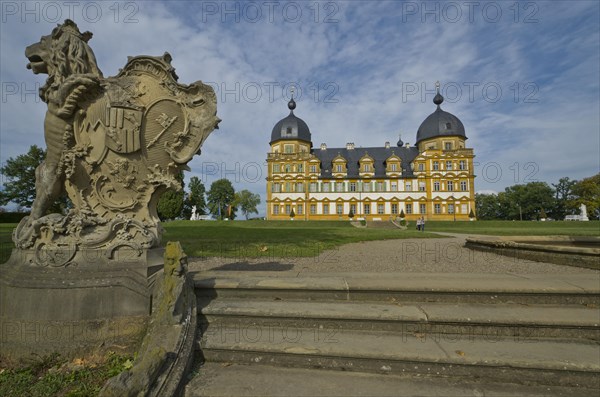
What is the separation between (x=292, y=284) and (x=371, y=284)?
1.07m

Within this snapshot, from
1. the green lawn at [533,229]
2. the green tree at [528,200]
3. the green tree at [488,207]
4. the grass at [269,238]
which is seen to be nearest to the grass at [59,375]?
the grass at [269,238]

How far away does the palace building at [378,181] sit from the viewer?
56062 millimetres

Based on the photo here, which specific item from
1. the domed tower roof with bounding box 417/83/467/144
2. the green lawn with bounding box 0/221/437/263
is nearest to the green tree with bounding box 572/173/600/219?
the domed tower roof with bounding box 417/83/467/144

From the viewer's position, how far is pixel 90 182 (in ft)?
13.3

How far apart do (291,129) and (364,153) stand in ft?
58.4

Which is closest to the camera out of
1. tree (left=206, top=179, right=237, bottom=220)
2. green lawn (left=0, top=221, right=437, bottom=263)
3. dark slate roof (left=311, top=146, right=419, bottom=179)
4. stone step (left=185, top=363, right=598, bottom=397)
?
stone step (left=185, top=363, right=598, bottom=397)

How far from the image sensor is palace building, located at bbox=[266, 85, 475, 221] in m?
56.1

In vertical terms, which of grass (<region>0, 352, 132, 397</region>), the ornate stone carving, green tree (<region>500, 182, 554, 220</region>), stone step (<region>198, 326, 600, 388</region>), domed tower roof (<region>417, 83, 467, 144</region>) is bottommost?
grass (<region>0, 352, 132, 397</region>)

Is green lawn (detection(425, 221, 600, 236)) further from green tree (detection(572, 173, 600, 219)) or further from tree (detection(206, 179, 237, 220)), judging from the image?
tree (detection(206, 179, 237, 220))

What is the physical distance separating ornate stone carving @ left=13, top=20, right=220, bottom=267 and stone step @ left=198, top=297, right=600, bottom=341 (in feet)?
5.32

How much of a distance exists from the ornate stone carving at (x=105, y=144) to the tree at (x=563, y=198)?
94769mm

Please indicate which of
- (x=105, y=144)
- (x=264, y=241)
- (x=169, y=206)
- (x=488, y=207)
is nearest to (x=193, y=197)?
(x=169, y=206)

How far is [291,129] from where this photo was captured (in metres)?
60.2

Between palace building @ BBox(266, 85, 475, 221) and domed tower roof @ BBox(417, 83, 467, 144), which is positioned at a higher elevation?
domed tower roof @ BBox(417, 83, 467, 144)
